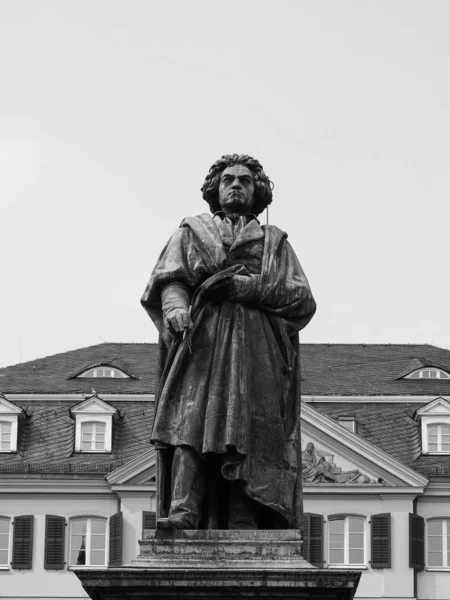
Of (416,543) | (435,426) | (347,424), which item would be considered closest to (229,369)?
(416,543)

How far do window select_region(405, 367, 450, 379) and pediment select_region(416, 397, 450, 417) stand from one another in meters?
4.25

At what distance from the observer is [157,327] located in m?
13.6

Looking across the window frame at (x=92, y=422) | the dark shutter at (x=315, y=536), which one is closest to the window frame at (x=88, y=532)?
the window frame at (x=92, y=422)

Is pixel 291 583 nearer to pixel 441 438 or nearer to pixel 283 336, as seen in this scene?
pixel 283 336

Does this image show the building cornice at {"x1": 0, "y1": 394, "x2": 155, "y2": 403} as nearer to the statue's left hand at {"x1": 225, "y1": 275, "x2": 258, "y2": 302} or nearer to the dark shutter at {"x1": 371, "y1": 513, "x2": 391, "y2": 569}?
the dark shutter at {"x1": 371, "y1": 513, "x2": 391, "y2": 569}

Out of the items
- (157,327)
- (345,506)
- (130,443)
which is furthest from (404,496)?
(157,327)

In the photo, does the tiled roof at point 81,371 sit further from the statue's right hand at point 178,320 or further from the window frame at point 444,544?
the statue's right hand at point 178,320

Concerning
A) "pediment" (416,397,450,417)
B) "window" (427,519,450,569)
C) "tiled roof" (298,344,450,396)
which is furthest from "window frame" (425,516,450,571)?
"tiled roof" (298,344,450,396)

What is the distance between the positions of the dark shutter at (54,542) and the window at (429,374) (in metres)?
14.4

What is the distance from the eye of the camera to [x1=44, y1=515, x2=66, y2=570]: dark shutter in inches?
2509

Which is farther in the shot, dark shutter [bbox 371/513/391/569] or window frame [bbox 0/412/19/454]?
window frame [bbox 0/412/19/454]

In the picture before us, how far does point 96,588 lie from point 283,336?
2.36 meters

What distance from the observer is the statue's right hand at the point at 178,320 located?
13086mm

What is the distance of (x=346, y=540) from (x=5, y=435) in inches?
474
